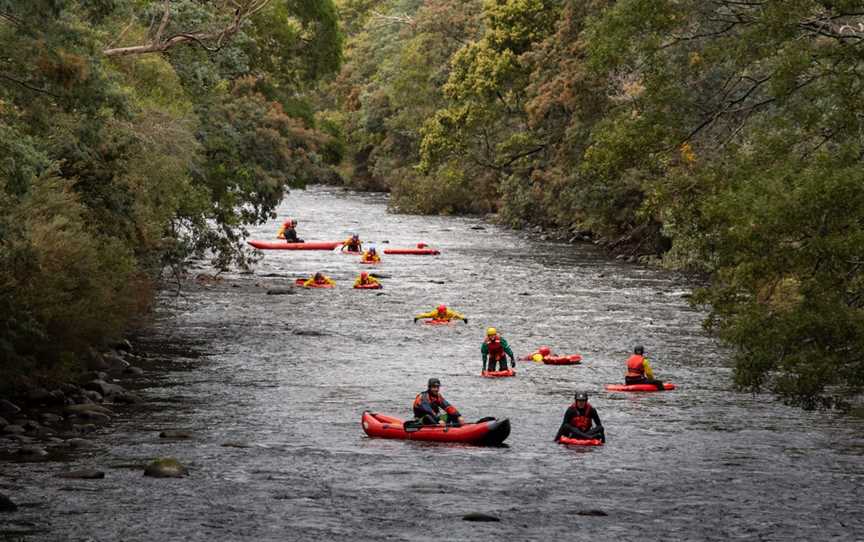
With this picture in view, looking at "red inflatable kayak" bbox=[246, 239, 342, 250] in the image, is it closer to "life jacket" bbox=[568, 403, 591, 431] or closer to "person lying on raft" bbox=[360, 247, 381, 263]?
"person lying on raft" bbox=[360, 247, 381, 263]

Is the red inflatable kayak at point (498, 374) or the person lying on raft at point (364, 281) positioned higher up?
the person lying on raft at point (364, 281)

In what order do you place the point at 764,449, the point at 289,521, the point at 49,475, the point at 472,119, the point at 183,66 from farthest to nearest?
the point at 472,119 < the point at 183,66 < the point at 764,449 < the point at 49,475 < the point at 289,521

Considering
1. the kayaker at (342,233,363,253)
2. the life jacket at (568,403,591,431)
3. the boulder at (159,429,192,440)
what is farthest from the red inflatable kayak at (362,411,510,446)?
the kayaker at (342,233,363,253)

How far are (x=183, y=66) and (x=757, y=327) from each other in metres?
28.1

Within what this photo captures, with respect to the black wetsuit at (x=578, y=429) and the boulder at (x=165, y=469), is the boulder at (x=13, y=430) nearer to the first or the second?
the boulder at (x=165, y=469)

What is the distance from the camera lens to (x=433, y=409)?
24.0 meters

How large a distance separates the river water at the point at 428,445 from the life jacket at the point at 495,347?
78cm

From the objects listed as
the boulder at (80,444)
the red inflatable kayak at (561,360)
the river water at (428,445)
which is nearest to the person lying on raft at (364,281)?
the river water at (428,445)

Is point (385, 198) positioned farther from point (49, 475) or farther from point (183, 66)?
point (49, 475)

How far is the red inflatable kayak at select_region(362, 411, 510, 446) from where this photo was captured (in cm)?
2316

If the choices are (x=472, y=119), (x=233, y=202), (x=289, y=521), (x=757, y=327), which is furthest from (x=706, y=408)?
(x=472, y=119)

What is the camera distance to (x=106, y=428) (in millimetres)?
24016

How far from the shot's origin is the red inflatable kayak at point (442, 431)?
2316 cm

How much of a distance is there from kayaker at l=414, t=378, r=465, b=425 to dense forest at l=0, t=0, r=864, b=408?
488cm
